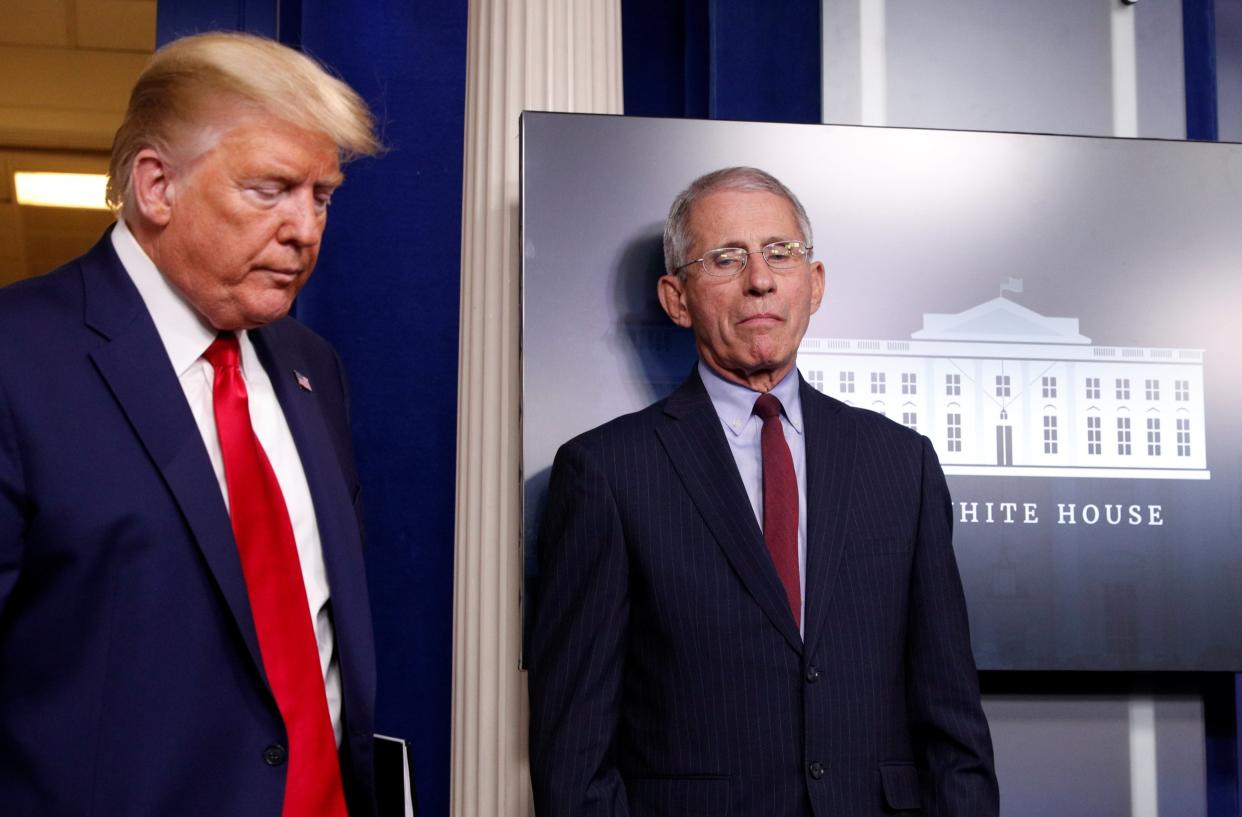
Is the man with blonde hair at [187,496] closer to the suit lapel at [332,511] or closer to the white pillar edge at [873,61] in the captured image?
the suit lapel at [332,511]

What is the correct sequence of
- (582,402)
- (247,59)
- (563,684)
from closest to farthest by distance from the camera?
(247,59) → (563,684) → (582,402)

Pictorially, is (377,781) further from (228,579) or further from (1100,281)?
(1100,281)

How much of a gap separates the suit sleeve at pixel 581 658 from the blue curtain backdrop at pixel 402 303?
1.27 metres

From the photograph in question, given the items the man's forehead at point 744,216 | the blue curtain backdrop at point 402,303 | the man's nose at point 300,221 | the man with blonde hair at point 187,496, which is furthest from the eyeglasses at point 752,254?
the blue curtain backdrop at point 402,303

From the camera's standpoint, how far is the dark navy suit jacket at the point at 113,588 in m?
1.35

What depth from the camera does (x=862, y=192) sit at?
112 inches

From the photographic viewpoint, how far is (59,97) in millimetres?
5637

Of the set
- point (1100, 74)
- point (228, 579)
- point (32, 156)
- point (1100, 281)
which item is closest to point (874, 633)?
point (228, 579)

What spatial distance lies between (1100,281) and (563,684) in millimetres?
1643

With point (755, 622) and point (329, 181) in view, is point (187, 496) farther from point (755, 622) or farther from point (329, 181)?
point (755, 622)

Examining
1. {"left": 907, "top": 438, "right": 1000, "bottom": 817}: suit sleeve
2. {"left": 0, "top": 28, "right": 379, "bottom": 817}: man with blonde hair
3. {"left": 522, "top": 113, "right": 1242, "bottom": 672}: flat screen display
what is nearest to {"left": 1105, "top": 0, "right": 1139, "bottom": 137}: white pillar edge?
{"left": 522, "top": 113, "right": 1242, "bottom": 672}: flat screen display

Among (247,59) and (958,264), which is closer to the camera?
(247,59)

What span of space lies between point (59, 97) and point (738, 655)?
484cm

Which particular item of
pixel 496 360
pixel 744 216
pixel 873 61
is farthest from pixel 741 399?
pixel 873 61
